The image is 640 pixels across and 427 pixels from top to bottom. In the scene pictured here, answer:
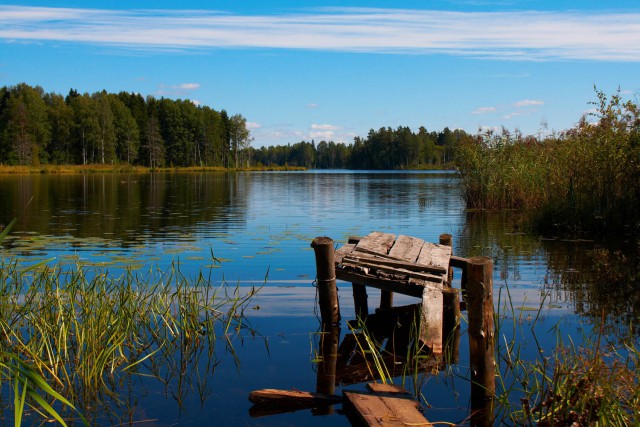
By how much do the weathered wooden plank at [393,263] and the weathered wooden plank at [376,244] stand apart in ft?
2.02

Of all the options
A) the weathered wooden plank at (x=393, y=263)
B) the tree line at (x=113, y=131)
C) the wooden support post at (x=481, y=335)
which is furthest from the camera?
the tree line at (x=113, y=131)

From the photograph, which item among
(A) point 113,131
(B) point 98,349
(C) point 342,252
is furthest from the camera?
(A) point 113,131

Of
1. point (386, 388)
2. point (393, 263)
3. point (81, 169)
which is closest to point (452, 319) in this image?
point (393, 263)

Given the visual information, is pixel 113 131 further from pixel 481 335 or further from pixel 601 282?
pixel 481 335

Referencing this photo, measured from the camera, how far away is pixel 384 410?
21.4 ft

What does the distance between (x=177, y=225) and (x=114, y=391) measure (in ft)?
59.4

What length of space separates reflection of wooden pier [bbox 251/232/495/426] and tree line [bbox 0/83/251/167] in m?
101

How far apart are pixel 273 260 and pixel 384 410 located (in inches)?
410

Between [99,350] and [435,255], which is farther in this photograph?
[435,255]

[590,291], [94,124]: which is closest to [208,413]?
[590,291]

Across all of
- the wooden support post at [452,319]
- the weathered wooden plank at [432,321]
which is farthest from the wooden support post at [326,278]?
the wooden support post at [452,319]

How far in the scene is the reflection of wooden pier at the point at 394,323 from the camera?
7.01 metres

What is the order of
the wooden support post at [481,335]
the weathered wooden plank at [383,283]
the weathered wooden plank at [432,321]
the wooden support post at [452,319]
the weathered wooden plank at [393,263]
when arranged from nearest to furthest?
the wooden support post at [481,335]
the weathered wooden plank at [432,321]
the wooden support post at [452,319]
the weathered wooden plank at [383,283]
the weathered wooden plank at [393,263]

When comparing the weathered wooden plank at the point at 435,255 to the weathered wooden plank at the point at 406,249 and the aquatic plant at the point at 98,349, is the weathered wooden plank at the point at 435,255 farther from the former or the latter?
the aquatic plant at the point at 98,349
